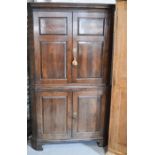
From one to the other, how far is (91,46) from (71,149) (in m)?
1.18

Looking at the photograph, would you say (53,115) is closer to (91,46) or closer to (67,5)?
(91,46)

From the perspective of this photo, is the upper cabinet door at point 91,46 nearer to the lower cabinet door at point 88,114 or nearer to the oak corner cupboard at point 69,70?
the oak corner cupboard at point 69,70

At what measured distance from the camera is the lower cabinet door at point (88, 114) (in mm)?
2385

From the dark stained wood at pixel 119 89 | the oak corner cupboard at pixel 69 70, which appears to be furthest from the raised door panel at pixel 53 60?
the dark stained wood at pixel 119 89

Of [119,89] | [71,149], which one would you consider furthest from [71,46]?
[71,149]

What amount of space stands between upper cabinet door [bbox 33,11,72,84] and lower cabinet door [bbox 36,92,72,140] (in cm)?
16

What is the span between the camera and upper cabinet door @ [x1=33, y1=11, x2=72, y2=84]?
220 cm
